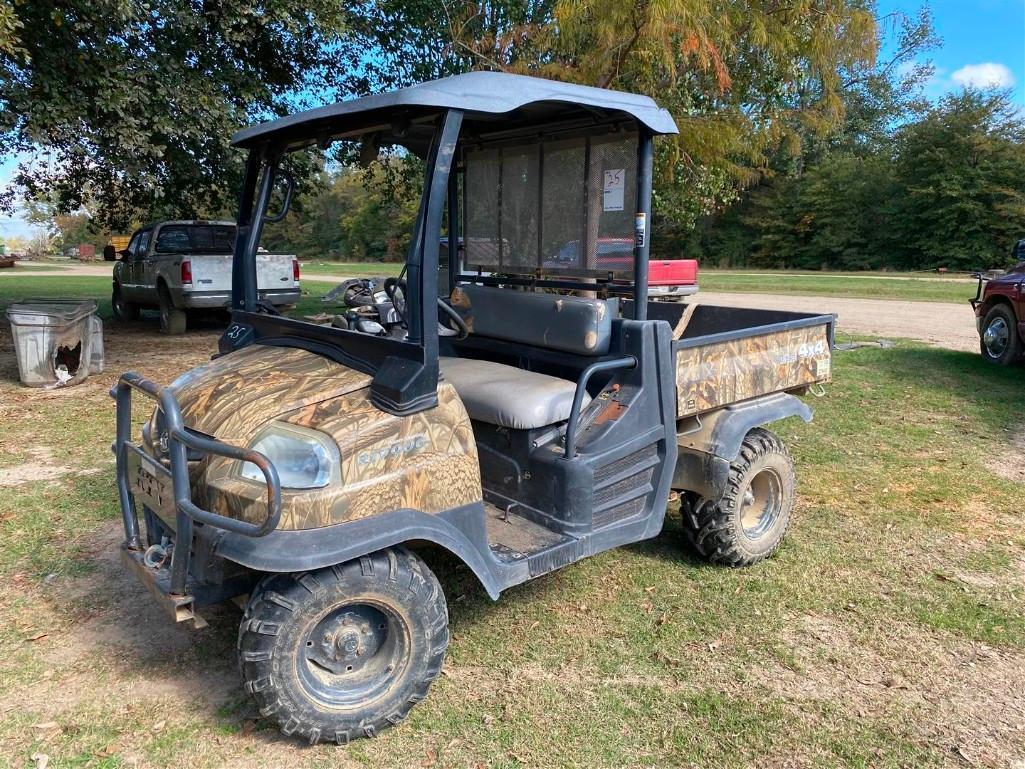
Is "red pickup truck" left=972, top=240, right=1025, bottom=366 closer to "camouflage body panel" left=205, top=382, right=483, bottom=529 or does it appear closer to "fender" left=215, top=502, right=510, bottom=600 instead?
"camouflage body panel" left=205, top=382, right=483, bottom=529

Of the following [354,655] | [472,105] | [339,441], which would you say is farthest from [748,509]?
[472,105]

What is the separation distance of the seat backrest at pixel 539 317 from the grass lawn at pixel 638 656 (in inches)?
48.0

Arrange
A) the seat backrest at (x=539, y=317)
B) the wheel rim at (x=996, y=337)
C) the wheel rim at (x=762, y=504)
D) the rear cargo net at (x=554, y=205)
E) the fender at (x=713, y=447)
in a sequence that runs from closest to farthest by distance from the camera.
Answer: the seat backrest at (x=539, y=317)
the rear cargo net at (x=554, y=205)
the fender at (x=713, y=447)
the wheel rim at (x=762, y=504)
the wheel rim at (x=996, y=337)

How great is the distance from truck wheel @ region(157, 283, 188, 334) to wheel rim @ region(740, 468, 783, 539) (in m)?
10.5

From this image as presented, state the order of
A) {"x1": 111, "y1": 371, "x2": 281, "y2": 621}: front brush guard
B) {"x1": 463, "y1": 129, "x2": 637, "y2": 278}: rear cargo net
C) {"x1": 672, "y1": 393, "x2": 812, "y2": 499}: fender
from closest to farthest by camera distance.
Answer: {"x1": 111, "y1": 371, "x2": 281, "y2": 621}: front brush guard < {"x1": 463, "y1": 129, "x2": 637, "y2": 278}: rear cargo net < {"x1": 672, "y1": 393, "x2": 812, "y2": 499}: fender

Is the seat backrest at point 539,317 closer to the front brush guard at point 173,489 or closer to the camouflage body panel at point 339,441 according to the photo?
the camouflage body panel at point 339,441

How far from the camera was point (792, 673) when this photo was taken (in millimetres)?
3268

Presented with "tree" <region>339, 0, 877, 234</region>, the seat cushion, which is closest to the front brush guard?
A: the seat cushion

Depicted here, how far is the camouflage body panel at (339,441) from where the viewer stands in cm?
263

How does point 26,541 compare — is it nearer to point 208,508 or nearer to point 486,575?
point 208,508

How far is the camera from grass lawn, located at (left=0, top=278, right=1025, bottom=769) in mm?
2805

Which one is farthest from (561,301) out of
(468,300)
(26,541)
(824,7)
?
(824,7)

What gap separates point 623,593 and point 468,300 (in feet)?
5.63

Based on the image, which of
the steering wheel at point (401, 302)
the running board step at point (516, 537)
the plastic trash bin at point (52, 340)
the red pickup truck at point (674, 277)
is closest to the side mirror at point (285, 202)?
the steering wheel at point (401, 302)
